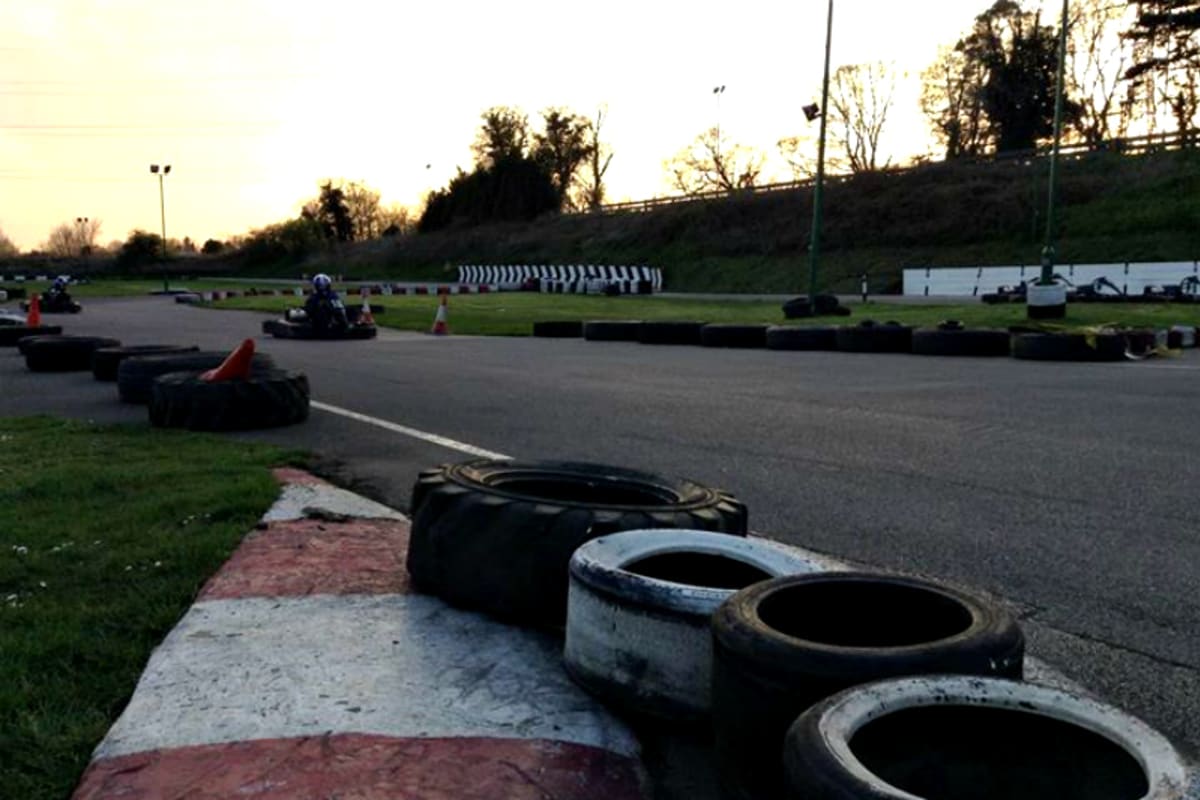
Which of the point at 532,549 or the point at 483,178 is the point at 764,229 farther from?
the point at 532,549

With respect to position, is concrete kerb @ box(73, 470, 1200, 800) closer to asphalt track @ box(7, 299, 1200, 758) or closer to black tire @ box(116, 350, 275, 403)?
asphalt track @ box(7, 299, 1200, 758)

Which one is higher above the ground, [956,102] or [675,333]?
[956,102]

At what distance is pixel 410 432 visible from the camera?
274 inches

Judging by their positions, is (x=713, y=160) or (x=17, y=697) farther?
(x=713, y=160)

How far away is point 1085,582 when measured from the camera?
140 inches

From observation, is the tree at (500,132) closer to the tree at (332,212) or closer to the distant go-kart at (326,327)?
the tree at (332,212)

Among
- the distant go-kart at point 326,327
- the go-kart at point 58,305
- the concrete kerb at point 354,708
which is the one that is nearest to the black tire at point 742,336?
the distant go-kart at point 326,327

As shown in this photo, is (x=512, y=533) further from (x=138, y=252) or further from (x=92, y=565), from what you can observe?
(x=138, y=252)

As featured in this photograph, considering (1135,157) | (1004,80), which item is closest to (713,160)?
(1004,80)

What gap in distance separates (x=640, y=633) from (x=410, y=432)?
4732mm

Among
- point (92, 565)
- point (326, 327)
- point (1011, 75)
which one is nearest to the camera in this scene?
point (92, 565)

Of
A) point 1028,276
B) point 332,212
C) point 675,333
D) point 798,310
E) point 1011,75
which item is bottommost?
point 675,333

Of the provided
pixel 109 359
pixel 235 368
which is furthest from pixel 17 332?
pixel 235 368

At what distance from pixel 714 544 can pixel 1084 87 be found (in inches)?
2588
